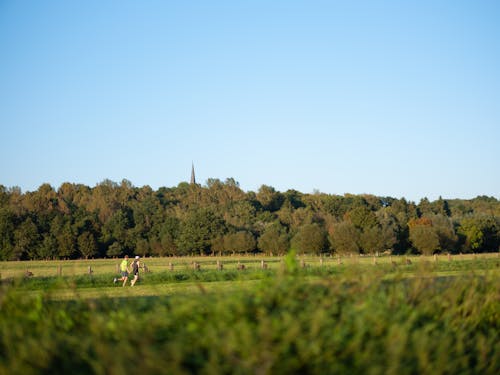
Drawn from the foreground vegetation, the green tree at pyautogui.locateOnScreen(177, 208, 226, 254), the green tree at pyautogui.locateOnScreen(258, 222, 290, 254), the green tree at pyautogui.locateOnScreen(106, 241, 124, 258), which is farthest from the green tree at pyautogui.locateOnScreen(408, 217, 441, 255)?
the foreground vegetation

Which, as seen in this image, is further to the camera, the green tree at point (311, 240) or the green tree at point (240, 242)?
the green tree at point (240, 242)

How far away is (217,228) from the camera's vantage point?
3684 inches

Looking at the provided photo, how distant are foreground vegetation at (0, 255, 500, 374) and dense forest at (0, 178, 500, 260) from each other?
6164 cm

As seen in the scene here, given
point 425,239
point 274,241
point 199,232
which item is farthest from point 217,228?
point 425,239

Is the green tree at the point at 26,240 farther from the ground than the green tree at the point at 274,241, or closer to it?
farther from the ground

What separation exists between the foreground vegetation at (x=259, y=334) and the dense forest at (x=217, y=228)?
2427 inches

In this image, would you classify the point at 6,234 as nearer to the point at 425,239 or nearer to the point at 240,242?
the point at 240,242

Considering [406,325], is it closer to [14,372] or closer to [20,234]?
[14,372]

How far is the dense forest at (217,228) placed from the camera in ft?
269

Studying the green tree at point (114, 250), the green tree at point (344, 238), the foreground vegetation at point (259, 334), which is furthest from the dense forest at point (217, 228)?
the foreground vegetation at point (259, 334)

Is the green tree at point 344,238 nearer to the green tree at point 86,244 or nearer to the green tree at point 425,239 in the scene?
the green tree at point 425,239

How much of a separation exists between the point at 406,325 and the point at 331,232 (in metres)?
76.8

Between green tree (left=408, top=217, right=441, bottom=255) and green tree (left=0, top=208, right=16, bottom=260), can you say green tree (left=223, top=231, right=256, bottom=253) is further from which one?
green tree (left=0, top=208, right=16, bottom=260)

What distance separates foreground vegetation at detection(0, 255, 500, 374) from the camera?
520cm
